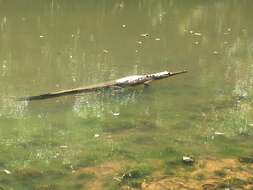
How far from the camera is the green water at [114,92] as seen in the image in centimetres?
746

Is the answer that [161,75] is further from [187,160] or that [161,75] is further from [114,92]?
[187,160]

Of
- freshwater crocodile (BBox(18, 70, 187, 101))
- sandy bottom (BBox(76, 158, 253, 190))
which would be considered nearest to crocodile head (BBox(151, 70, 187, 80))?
freshwater crocodile (BBox(18, 70, 187, 101))

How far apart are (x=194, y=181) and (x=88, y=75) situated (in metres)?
4.51

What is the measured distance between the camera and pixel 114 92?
31.8 ft

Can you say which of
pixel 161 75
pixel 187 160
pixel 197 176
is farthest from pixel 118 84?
pixel 197 176

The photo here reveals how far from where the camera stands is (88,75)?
35.1 feet

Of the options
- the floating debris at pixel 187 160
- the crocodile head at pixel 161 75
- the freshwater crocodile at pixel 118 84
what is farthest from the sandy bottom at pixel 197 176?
the crocodile head at pixel 161 75

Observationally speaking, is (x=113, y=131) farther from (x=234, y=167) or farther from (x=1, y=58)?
(x=1, y=58)

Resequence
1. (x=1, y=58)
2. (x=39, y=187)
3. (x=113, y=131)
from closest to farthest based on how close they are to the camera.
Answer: (x=39, y=187), (x=113, y=131), (x=1, y=58)

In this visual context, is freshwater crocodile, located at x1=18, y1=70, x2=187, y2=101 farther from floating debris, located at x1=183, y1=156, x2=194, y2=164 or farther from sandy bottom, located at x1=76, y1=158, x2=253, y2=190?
floating debris, located at x1=183, y1=156, x2=194, y2=164

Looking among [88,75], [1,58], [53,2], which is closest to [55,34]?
[1,58]

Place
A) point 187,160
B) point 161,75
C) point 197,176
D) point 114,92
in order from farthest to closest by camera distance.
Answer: point 161,75
point 114,92
point 187,160
point 197,176

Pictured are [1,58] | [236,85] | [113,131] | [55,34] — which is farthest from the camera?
[55,34]

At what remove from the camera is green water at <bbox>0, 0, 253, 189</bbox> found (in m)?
7.46
